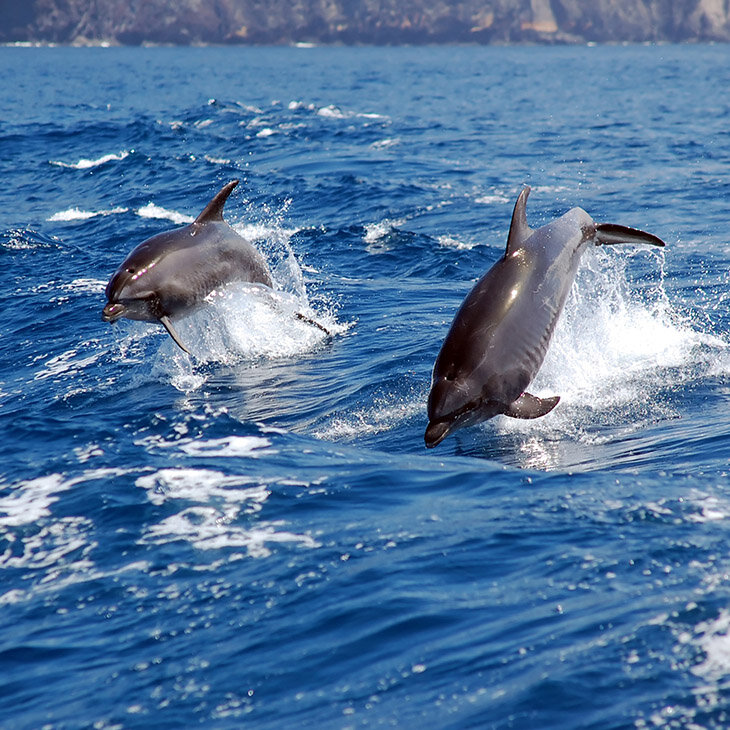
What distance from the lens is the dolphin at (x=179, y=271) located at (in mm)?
10477

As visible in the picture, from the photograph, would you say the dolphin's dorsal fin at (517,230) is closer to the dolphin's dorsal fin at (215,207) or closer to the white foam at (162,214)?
the dolphin's dorsal fin at (215,207)

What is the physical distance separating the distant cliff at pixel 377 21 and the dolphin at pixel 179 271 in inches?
6744

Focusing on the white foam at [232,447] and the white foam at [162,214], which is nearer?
the white foam at [232,447]

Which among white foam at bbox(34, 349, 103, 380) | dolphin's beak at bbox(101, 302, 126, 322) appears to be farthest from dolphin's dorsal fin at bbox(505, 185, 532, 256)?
white foam at bbox(34, 349, 103, 380)

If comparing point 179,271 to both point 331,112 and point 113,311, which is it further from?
point 331,112

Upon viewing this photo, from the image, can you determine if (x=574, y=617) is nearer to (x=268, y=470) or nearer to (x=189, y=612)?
(x=189, y=612)

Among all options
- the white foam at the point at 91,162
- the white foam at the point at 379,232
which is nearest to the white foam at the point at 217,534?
the white foam at the point at 379,232

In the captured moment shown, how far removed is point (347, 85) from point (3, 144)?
35.4 metres

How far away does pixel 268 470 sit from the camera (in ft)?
27.1

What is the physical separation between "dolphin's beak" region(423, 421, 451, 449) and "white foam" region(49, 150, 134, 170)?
74.7 ft

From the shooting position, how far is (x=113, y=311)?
1037 cm

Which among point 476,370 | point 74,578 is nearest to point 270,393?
point 476,370

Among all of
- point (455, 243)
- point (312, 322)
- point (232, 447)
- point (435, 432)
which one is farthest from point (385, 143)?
point (435, 432)

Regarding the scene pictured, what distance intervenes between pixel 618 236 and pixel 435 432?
11.2 feet
